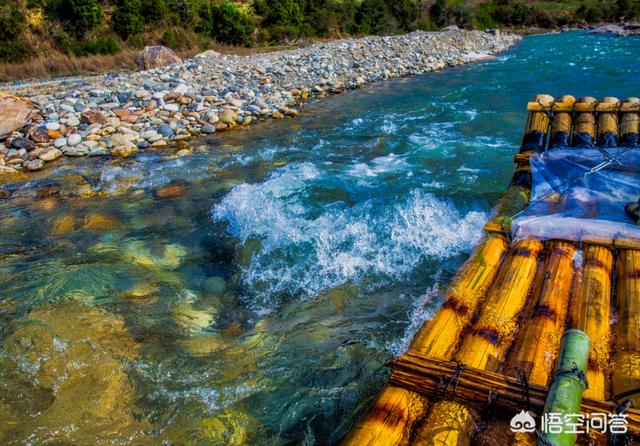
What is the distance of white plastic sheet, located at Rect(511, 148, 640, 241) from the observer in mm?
3744

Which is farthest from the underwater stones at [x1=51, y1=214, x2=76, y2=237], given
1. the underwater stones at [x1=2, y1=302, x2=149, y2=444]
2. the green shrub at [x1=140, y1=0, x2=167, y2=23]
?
the green shrub at [x1=140, y1=0, x2=167, y2=23]

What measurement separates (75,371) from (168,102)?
1025cm

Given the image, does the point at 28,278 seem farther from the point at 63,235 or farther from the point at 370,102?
the point at 370,102

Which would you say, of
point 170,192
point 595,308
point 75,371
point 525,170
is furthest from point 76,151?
point 595,308

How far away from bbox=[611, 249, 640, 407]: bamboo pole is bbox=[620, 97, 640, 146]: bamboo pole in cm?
269

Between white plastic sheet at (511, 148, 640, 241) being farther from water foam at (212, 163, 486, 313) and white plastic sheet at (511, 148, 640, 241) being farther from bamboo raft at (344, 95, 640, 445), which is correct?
water foam at (212, 163, 486, 313)

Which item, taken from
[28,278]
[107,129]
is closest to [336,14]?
[107,129]

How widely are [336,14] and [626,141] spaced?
3026 centimetres

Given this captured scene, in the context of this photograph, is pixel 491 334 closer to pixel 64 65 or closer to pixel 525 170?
pixel 525 170

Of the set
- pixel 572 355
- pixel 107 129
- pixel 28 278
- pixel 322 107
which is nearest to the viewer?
pixel 572 355

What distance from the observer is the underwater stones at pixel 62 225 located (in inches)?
242

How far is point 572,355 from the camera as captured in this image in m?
2.28

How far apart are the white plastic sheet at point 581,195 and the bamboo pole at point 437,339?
1.58 feet

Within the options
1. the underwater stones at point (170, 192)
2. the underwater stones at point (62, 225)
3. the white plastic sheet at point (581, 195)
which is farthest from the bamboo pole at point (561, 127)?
the underwater stones at point (62, 225)
